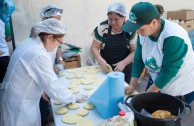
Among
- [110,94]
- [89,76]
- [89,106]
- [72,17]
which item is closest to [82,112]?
[89,106]

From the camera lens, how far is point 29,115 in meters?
1.55

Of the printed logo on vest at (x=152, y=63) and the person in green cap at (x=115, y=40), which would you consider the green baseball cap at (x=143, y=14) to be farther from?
the person in green cap at (x=115, y=40)

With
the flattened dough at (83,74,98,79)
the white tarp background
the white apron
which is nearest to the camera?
the white apron

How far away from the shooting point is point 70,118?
1.35 metres

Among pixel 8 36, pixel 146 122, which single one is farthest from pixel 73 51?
pixel 146 122

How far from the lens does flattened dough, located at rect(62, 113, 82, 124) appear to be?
1320mm

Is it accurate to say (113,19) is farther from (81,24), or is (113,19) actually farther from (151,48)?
(81,24)

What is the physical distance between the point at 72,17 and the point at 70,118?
11.2 feet

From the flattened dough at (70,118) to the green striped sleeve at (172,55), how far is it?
0.79 meters

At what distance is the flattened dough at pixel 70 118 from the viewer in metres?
1.32

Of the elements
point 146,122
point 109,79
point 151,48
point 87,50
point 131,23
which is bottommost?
point 87,50

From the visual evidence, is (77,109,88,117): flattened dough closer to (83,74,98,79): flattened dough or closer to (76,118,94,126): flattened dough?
(76,118,94,126): flattened dough

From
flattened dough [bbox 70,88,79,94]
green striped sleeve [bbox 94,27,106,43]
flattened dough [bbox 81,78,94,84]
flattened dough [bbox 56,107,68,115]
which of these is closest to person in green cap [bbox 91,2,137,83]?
green striped sleeve [bbox 94,27,106,43]

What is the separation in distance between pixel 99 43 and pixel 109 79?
4.40 ft
